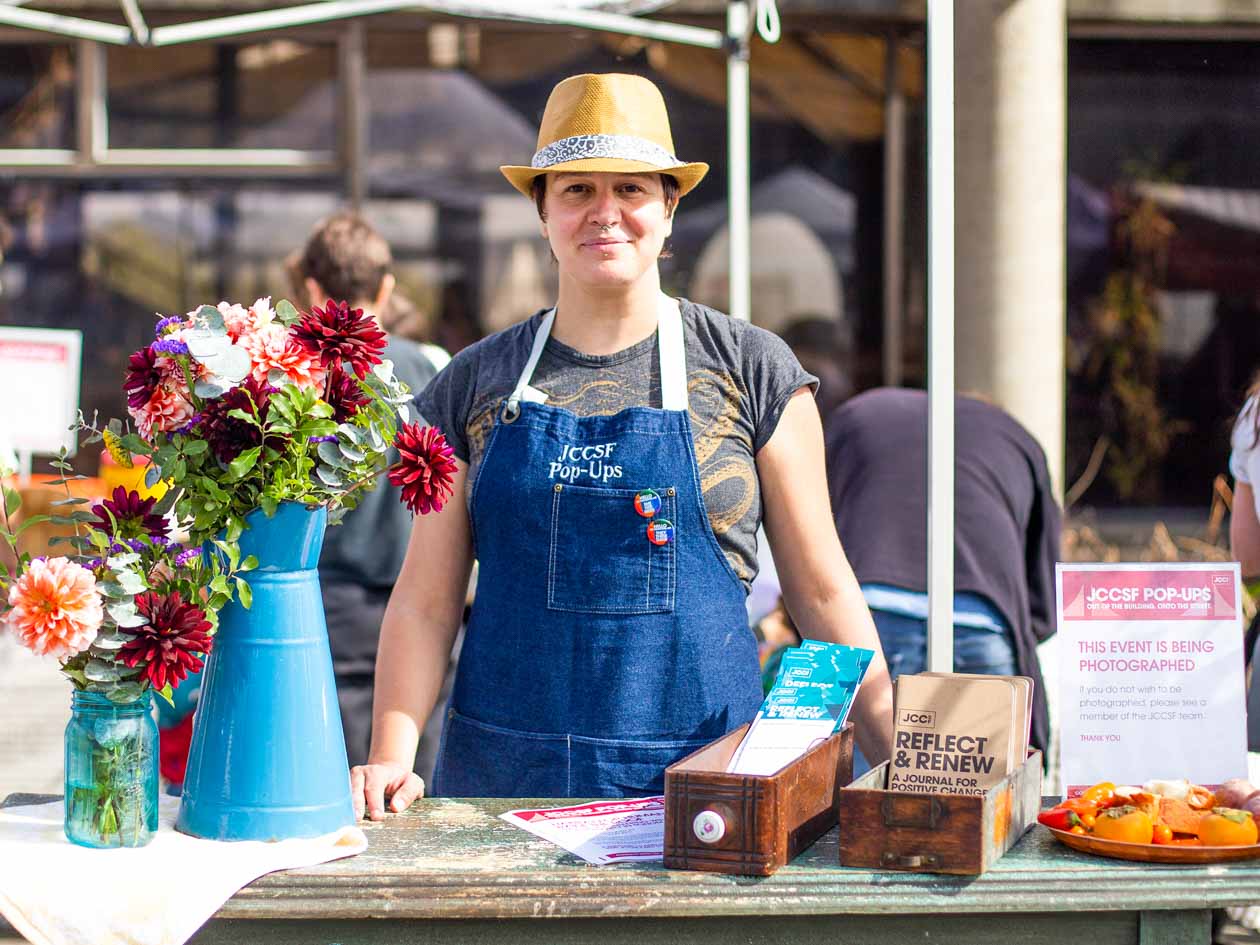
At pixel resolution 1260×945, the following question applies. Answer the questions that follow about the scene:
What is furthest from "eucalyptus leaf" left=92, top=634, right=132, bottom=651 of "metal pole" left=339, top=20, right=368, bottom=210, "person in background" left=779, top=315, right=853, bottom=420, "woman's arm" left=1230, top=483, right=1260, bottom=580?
"person in background" left=779, top=315, right=853, bottom=420

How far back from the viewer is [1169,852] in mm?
1662

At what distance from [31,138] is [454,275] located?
194cm

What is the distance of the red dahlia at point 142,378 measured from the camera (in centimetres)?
162

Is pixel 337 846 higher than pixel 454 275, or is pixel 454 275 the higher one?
pixel 454 275

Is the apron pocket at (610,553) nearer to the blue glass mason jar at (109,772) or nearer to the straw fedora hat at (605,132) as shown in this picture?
the straw fedora hat at (605,132)

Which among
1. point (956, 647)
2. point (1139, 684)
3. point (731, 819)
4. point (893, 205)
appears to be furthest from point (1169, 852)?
point (893, 205)

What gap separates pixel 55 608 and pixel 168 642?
0.37ft

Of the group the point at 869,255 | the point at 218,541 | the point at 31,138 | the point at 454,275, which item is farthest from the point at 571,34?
the point at 218,541

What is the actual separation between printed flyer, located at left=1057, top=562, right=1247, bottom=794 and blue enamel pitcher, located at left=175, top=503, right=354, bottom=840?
907mm

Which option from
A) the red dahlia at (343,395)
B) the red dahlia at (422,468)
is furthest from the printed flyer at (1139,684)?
the red dahlia at (343,395)

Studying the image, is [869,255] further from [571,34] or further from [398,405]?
[398,405]

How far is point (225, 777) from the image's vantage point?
1.68 metres

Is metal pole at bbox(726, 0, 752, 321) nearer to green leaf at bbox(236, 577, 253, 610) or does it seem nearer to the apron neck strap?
the apron neck strap

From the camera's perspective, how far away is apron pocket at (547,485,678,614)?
6.53ft
